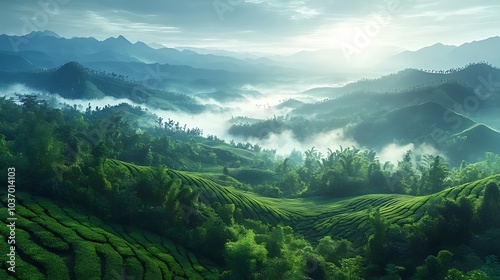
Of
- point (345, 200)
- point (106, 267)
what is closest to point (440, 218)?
point (106, 267)

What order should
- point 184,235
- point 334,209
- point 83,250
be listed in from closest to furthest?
point 83,250, point 184,235, point 334,209

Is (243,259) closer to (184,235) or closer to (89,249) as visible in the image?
(184,235)

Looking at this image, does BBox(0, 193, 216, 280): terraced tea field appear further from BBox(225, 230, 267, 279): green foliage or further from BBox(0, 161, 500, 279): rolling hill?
BBox(225, 230, 267, 279): green foliage

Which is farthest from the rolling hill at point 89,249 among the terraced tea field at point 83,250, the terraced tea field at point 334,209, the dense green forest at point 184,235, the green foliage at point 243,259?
the green foliage at point 243,259

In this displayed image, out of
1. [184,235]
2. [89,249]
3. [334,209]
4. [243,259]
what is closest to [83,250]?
[89,249]

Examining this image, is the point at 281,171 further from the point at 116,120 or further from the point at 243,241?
the point at 243,241

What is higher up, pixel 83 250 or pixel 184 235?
pixel 83 250
